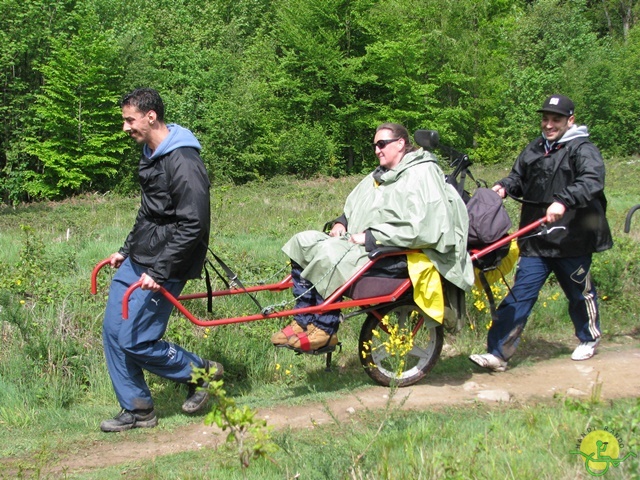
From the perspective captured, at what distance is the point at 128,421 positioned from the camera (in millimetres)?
5414

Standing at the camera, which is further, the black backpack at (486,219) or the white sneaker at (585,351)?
the white sneaker at (585,351)

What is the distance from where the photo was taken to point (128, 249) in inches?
214

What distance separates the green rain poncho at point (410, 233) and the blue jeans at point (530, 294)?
3.47 feet

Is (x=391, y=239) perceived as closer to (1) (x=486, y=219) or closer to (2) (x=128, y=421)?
(1) (x=486, y=219)

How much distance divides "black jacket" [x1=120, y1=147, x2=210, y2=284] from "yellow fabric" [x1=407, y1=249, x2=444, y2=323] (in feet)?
5.12

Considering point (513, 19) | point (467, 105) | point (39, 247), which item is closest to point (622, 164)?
point (467, 105)

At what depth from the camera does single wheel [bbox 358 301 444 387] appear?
19.6 feet

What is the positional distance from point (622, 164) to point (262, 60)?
59.4 ft

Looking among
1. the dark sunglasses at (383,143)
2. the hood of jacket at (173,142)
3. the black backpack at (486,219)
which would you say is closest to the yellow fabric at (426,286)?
the black backpack at (486,219)

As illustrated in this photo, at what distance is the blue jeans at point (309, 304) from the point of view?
5.66 metres

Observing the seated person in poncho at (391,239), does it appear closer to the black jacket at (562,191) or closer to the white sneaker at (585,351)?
the black jacket at (562,191)

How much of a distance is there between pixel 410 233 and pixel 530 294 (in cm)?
169

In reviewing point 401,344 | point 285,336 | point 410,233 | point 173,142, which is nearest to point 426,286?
point 410,233

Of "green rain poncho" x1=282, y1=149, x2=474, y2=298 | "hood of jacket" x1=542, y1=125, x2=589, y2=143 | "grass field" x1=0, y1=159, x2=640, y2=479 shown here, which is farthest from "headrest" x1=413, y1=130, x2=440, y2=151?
"grass field" x1=0, y1=159, x2=640, y2=479
